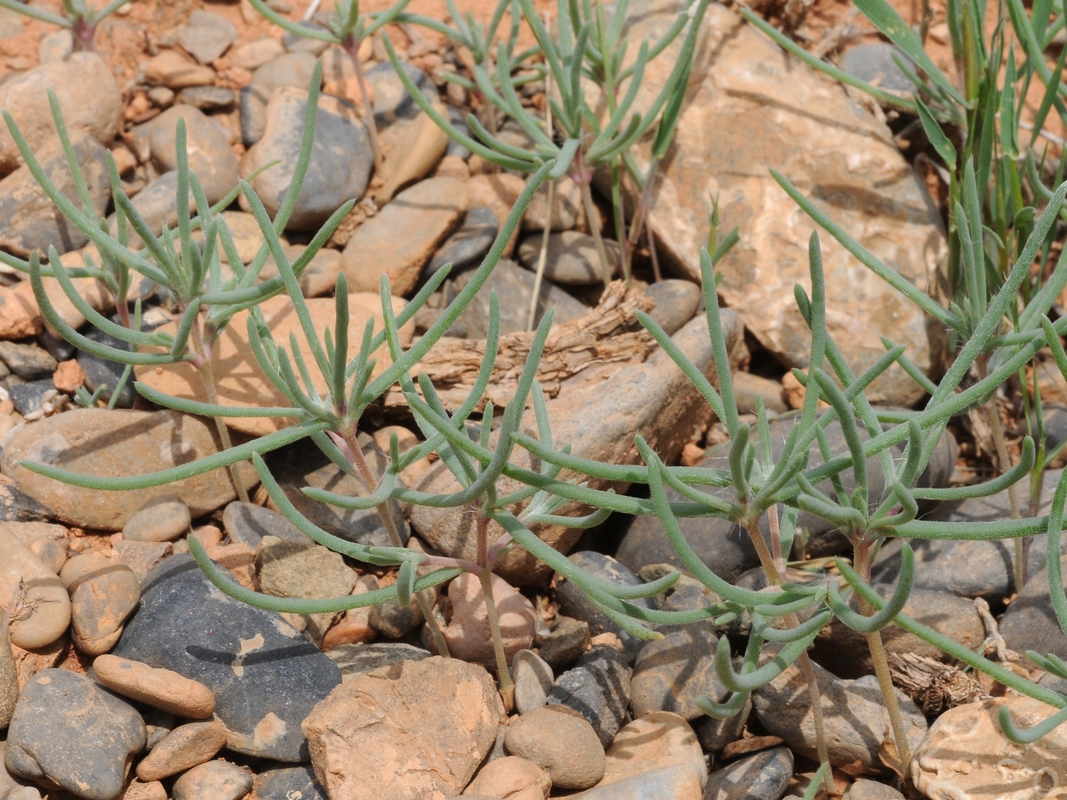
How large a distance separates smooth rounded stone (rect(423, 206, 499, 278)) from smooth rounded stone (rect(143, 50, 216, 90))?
1150mm

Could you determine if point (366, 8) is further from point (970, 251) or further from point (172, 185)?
point (970, 251)

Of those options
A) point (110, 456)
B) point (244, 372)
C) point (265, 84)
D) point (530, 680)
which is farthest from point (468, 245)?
point (530, 680)

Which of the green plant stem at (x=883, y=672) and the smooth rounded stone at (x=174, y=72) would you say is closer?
the green plant stem at (x=883, y=672)

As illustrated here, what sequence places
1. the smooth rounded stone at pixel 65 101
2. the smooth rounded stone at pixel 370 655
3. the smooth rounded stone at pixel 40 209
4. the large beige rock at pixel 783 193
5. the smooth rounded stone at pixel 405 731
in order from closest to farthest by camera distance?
the smooth rounded stone at pixel 405 731 < the smooth rounded stone at pixel 370 655 < the smooth rounded stone at pixel 40 209 < the smooth rounded stone at pixel 65 101 < the large beige rock at pixel 783 193

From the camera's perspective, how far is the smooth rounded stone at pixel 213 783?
2096 millimetres

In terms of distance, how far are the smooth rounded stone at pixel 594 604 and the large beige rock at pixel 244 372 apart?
780 millimetres

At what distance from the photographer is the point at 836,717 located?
2.27m

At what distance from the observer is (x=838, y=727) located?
2.26 meters

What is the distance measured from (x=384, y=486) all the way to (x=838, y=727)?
3.73 ft

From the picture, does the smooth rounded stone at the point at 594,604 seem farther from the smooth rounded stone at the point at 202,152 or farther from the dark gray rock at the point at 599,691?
the smooth rounded stone at the point at 202,152

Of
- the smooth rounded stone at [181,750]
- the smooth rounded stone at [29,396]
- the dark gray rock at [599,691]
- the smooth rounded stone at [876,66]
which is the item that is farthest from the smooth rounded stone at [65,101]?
the smooth rounded stone at [876,66]

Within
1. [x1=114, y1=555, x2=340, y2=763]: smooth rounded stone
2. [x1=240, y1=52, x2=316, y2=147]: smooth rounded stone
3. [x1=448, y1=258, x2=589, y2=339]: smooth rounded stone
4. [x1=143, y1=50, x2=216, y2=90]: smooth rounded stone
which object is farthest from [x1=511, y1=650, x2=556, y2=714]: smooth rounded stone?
[x1=143, y1=50, x2=216, y2=90]: smooth rounded stone

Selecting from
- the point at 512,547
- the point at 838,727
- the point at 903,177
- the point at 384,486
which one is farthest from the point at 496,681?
the point at 903,177

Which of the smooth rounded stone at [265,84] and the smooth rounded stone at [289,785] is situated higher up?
the smooth rounded stone at [265,84]
